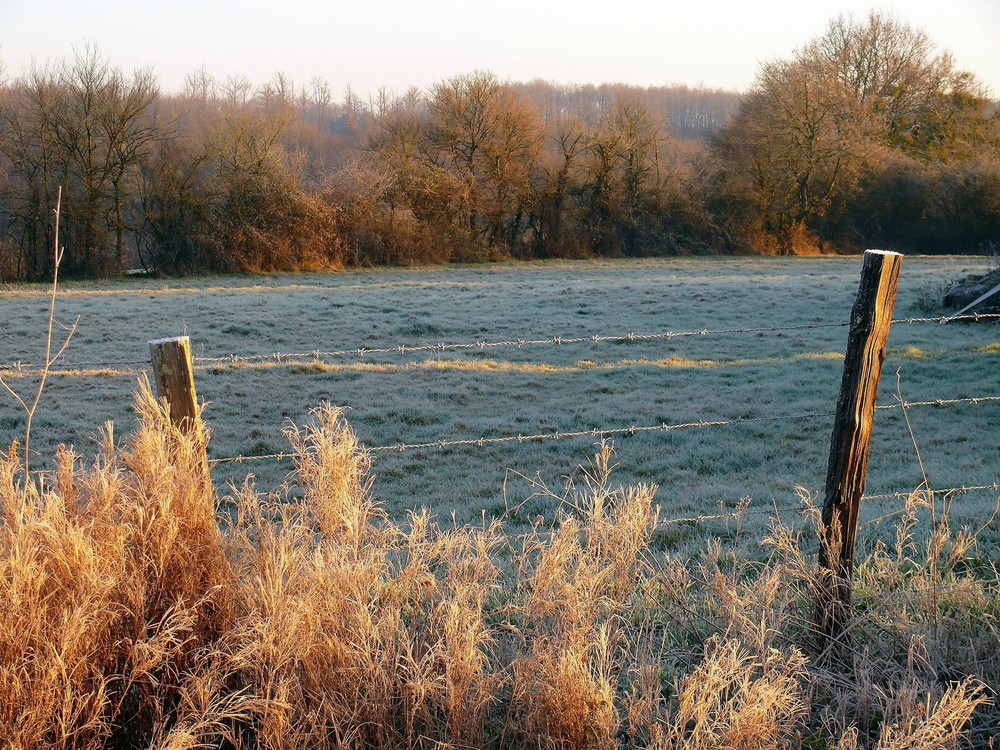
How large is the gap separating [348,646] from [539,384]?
338 inches

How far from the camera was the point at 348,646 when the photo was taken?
102 inches

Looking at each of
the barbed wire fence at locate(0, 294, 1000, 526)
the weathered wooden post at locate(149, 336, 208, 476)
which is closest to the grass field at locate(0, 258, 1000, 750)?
the weathered wooden post at locate(149, 336, 208, 476)

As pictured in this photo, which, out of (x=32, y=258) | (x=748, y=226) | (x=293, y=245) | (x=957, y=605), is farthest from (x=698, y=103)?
(x=957, y=605)

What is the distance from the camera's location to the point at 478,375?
1138 centimetres

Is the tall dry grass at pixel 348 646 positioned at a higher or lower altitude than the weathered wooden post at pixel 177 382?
lower

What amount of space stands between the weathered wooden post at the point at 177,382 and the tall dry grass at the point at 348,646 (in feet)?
0.32

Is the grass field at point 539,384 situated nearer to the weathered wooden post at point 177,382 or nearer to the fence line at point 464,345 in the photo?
the fence line at point 464,345

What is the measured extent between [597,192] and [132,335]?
23592 mm

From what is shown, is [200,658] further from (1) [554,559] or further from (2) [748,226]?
(2) [748,226]

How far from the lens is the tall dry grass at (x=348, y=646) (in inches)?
91.5

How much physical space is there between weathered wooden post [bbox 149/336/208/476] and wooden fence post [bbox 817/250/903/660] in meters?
2.44

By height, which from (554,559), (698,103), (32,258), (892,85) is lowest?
(554,559)

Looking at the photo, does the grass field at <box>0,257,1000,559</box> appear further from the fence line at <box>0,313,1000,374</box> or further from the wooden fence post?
the wooden fence post

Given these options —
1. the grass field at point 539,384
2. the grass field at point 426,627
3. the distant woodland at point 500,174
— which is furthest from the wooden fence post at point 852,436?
the distant woodland at point 500,174
